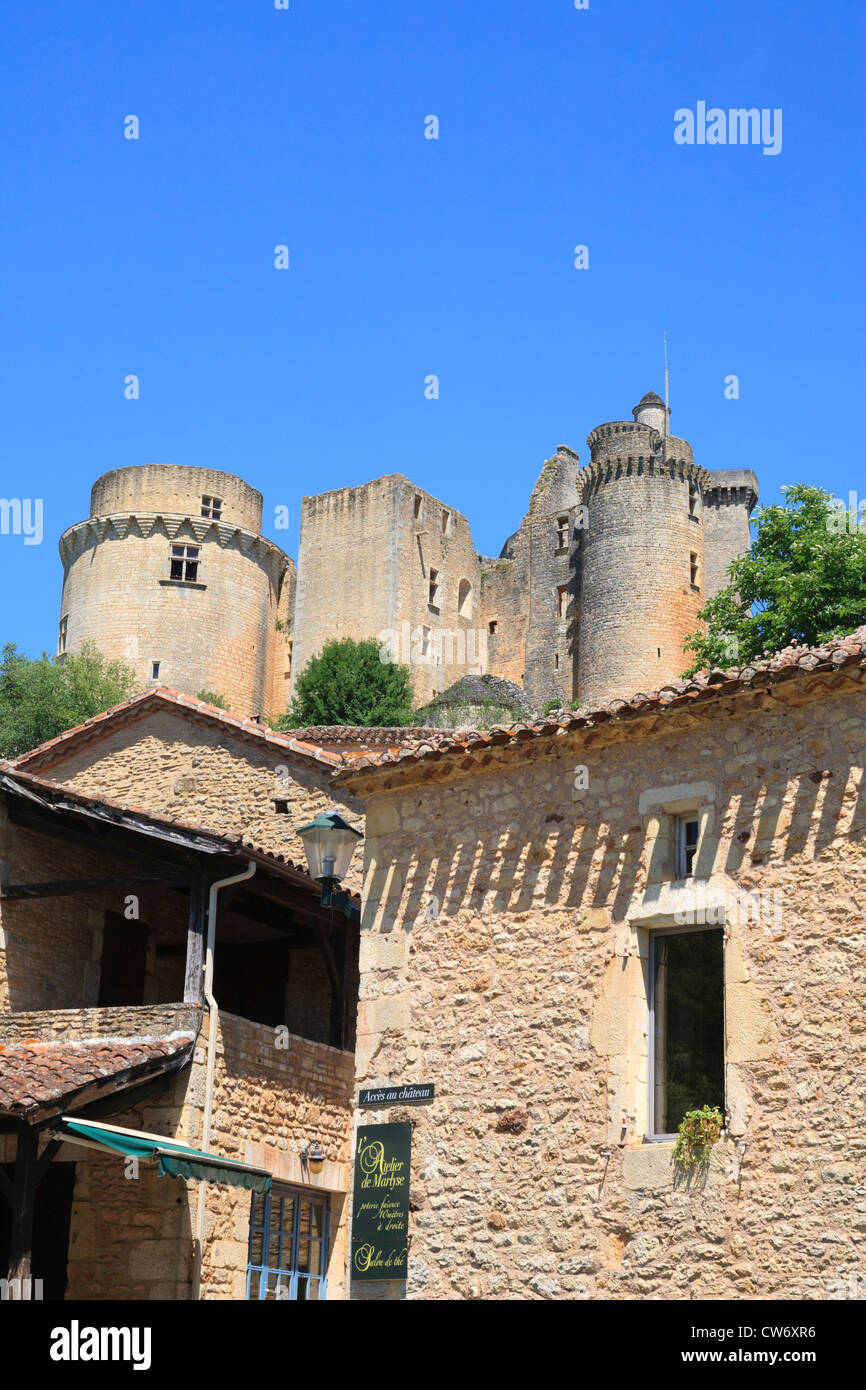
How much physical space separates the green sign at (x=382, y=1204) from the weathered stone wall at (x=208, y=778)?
5.08 metres

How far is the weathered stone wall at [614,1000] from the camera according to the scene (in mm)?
9531

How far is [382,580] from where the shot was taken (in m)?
55.2

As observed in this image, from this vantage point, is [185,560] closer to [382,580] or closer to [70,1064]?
[382,580]

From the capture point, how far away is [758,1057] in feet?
32.1

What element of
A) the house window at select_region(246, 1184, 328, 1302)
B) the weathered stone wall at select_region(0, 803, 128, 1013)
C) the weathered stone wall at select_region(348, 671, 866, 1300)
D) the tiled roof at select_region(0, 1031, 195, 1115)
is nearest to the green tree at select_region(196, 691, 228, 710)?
the weathered stone wall at select_region(0, 803, 128, 1013)

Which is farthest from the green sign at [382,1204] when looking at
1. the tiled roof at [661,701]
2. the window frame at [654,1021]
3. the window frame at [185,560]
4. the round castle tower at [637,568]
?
the window frame at [185,560]

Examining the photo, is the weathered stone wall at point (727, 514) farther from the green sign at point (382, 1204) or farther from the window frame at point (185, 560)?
the green sign at point (382, 1204)

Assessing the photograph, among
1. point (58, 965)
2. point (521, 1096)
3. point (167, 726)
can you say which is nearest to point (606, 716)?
point (521, 1096)

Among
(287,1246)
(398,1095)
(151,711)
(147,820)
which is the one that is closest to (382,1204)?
(398,1095)

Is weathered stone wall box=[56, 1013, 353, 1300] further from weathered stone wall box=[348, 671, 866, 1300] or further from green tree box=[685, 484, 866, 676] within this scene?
green tree box=[685, 484, 866, 676]

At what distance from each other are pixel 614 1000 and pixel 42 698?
33922 millimetres

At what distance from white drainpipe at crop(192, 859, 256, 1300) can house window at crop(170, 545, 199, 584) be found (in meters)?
39.4

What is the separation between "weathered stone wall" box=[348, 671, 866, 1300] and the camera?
9531 mm
